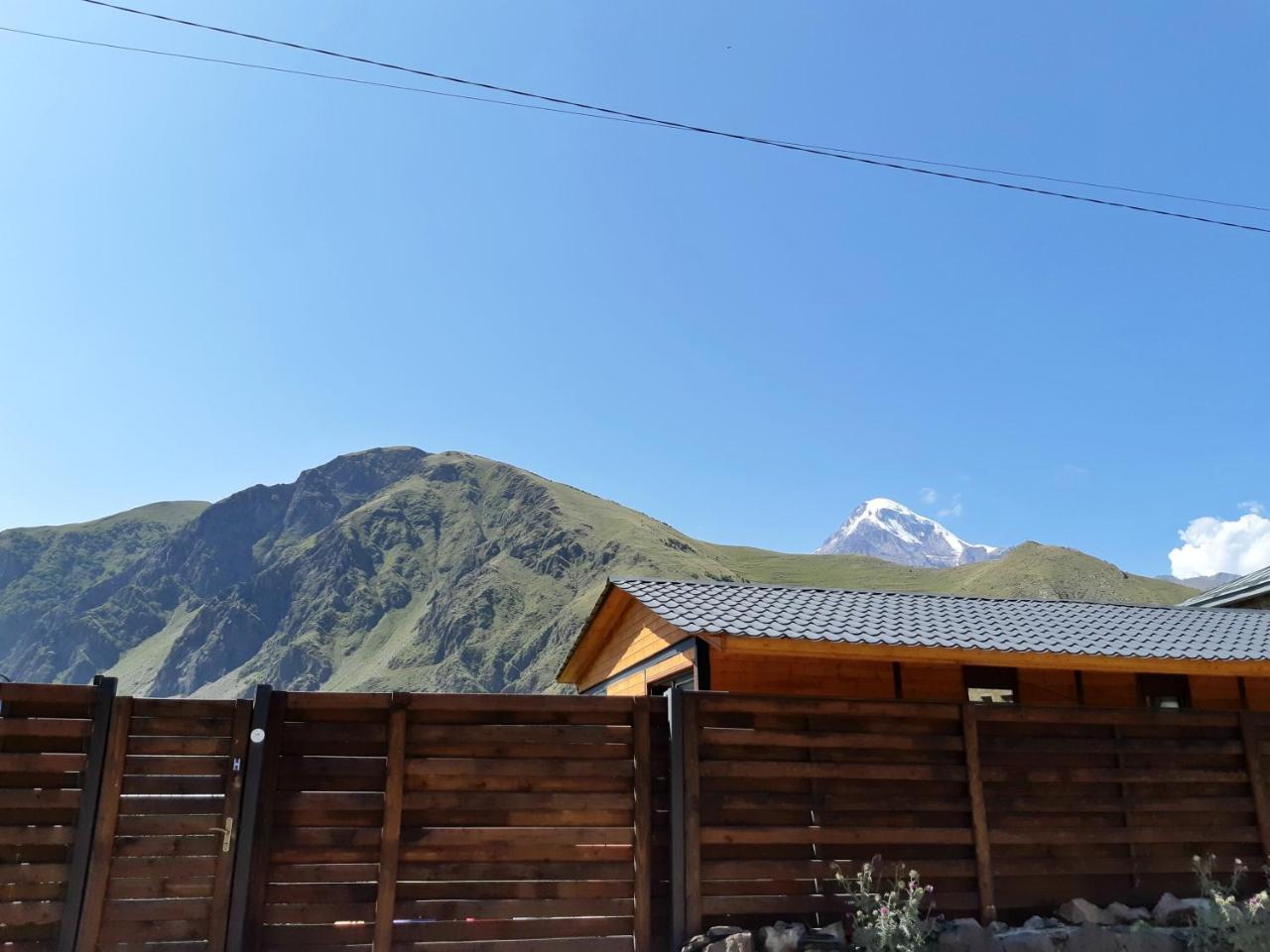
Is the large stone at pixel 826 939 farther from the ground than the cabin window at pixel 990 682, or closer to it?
closer to it

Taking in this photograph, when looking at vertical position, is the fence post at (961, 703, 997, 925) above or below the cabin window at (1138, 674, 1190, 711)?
below

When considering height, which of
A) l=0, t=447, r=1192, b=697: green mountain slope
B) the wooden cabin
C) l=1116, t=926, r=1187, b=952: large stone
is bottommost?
l=1116, t=926, r=1187, b=952: large stone

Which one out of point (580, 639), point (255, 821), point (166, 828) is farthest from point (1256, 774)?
point (580, 639)

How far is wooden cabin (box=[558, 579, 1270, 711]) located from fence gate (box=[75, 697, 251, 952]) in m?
4.58

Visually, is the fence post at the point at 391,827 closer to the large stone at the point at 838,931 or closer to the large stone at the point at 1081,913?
the large stone at the point at 838,931

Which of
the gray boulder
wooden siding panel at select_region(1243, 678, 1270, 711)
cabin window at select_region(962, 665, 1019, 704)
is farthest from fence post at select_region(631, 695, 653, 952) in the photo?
wooden siding panel at select_region(1243, 678, 1270, 711)

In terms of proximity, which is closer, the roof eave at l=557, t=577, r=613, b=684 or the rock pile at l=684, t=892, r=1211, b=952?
the rock pile at l=684, t=892, r=1211, b=952

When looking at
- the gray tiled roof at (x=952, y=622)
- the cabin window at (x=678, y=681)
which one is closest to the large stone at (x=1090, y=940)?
the gray tiled roof at (x=952, y=622)

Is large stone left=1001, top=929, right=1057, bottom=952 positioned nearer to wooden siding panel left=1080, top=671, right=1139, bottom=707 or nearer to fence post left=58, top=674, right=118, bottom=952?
fence post left=58, top=674, right=118, bottom=952

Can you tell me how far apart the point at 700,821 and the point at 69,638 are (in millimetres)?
189991

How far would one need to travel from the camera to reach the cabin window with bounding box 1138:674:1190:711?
12.6 meters

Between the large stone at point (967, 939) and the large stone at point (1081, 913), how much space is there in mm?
797

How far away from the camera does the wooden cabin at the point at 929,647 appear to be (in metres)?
9.55

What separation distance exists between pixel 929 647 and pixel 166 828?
7028 millimetres
